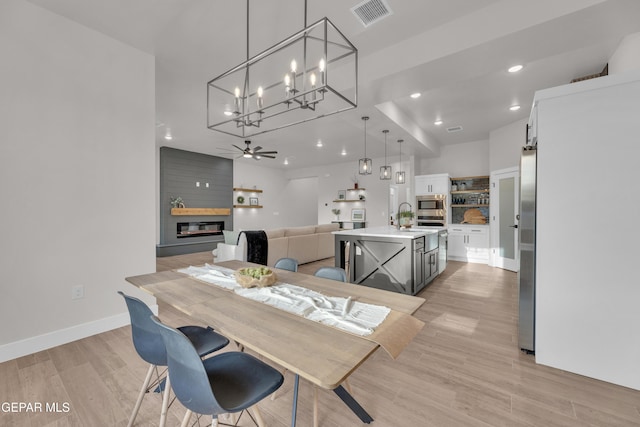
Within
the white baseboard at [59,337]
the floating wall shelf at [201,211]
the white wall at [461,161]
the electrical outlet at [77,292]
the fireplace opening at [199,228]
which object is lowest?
the white baseboard at [59,337]

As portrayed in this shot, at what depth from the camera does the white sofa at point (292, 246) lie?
509cm

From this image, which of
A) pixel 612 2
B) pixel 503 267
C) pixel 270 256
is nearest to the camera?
pixel 612 2

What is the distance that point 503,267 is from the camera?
18.1ft

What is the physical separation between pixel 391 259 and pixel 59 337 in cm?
368

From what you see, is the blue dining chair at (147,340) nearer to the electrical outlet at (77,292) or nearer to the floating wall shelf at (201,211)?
the electrical outlet at (77,292)

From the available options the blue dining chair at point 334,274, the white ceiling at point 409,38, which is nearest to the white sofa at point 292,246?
the white ceiling at point 409,38

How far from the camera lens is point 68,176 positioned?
2.48m

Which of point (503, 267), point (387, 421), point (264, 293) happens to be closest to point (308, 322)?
point (264, 293)

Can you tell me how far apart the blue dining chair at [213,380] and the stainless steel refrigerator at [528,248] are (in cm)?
229

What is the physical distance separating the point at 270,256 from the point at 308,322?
3.94 meters

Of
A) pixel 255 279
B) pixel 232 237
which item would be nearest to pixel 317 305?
pixel 255 279

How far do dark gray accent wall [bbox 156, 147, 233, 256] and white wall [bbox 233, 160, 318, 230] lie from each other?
1.90ft

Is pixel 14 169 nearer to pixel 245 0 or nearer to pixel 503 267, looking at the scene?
pixel 245 0

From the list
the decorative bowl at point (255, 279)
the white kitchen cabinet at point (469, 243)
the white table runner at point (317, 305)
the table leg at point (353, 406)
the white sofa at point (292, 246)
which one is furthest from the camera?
the white kitchen cabinet at point (469, 243)
